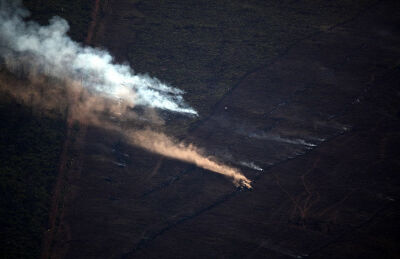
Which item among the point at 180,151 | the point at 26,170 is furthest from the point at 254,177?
the point at 26,170

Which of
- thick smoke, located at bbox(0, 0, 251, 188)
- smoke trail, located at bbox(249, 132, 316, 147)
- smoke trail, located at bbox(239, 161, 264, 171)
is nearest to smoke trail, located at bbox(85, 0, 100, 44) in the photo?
thick smoke, located at bbox(0, 0, 251, 188)

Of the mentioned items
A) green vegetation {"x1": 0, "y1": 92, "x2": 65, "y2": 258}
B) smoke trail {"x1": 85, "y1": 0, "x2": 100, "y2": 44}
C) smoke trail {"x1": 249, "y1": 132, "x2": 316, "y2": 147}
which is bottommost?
green vegetation {"x1": 0, "y1": 92, "x2": 65, "y2": 258}

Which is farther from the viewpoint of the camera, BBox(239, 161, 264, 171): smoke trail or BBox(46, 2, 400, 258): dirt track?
BBox(239, 161, 264, 171): smoke trail

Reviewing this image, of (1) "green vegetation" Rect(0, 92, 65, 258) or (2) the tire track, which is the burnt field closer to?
(2) the tire track

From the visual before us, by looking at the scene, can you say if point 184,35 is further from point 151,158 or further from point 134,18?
point 151,158

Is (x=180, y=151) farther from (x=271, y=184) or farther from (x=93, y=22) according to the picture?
(x=93, y=22)

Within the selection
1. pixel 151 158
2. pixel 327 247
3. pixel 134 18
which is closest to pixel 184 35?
pixel 134 18

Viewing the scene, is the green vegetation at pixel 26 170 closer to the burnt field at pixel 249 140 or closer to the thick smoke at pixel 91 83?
the burnt field at pixel 249 140

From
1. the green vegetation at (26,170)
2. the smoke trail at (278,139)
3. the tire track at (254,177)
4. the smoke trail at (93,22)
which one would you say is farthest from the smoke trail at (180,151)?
the smoke trail at (93,22)
